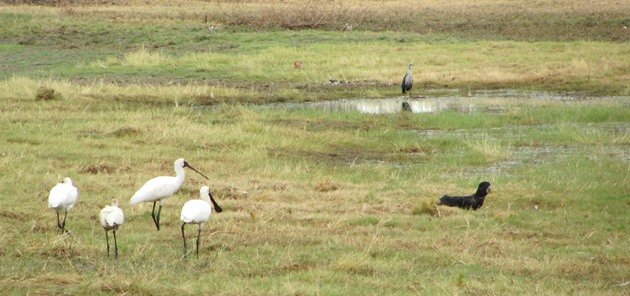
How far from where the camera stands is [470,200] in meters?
12.3

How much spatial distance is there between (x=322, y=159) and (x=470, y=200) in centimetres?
405

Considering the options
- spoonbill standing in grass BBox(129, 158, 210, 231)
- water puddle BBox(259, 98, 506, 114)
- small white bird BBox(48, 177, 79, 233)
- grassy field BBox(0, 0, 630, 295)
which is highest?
small white bird BBox(48, 177, 79, 233)

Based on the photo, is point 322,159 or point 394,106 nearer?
point 322,159

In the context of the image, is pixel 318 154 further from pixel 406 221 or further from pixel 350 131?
pixel 406 221

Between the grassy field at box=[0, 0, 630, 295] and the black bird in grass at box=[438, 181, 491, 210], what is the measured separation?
0.23 m

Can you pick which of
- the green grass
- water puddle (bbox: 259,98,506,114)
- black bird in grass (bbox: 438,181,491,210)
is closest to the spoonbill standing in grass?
the green grass

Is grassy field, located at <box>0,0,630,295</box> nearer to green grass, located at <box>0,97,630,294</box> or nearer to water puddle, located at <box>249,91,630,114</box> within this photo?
green grass, located at <box>0,97,630,294</box>

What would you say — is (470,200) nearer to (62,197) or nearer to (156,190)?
(156,190)

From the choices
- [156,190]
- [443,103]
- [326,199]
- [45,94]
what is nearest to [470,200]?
[326,199]

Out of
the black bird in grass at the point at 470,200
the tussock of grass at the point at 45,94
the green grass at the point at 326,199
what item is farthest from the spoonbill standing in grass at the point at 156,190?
the tussock of grass at the point at 45,94

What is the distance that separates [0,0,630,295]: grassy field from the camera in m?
9.30

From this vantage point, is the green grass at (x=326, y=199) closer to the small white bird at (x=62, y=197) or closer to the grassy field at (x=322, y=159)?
the grassy field at (x=322, y=159)

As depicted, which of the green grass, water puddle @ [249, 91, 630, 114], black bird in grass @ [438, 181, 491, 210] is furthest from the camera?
water puddle @ [249, 91, 630, 114]

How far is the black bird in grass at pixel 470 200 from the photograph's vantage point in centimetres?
1227
